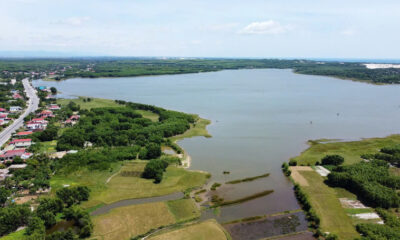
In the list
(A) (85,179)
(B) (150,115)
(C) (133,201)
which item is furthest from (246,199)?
(B) (150,115)

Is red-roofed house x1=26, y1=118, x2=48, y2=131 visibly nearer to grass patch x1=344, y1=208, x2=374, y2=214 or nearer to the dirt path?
the dirt path

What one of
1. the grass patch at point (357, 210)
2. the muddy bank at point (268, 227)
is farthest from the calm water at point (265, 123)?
the grass patch at point (357, 210)

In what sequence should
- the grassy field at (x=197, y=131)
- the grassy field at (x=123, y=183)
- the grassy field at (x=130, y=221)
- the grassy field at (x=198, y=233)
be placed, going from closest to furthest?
the grassy field at (x=198, y=233) < the grassy field at (x=130, y=221) < the grassy field at (x=123, y=183) < the grassy field at (x=197, y=131)

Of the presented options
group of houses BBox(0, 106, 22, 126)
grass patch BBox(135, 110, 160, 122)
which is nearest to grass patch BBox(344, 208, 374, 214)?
grass patch BBox(135, 110, 160, 122)

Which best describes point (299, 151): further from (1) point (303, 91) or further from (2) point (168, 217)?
(1) point (303, 91)

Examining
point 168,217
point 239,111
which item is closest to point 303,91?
point 239,111

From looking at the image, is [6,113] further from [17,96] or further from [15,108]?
[17,96]

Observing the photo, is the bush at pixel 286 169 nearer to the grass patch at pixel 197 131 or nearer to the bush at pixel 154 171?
the bush at pixel 154 171

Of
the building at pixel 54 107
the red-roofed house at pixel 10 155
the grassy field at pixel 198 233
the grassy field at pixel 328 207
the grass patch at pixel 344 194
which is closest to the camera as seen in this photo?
the grassy field at pixel 198 233
